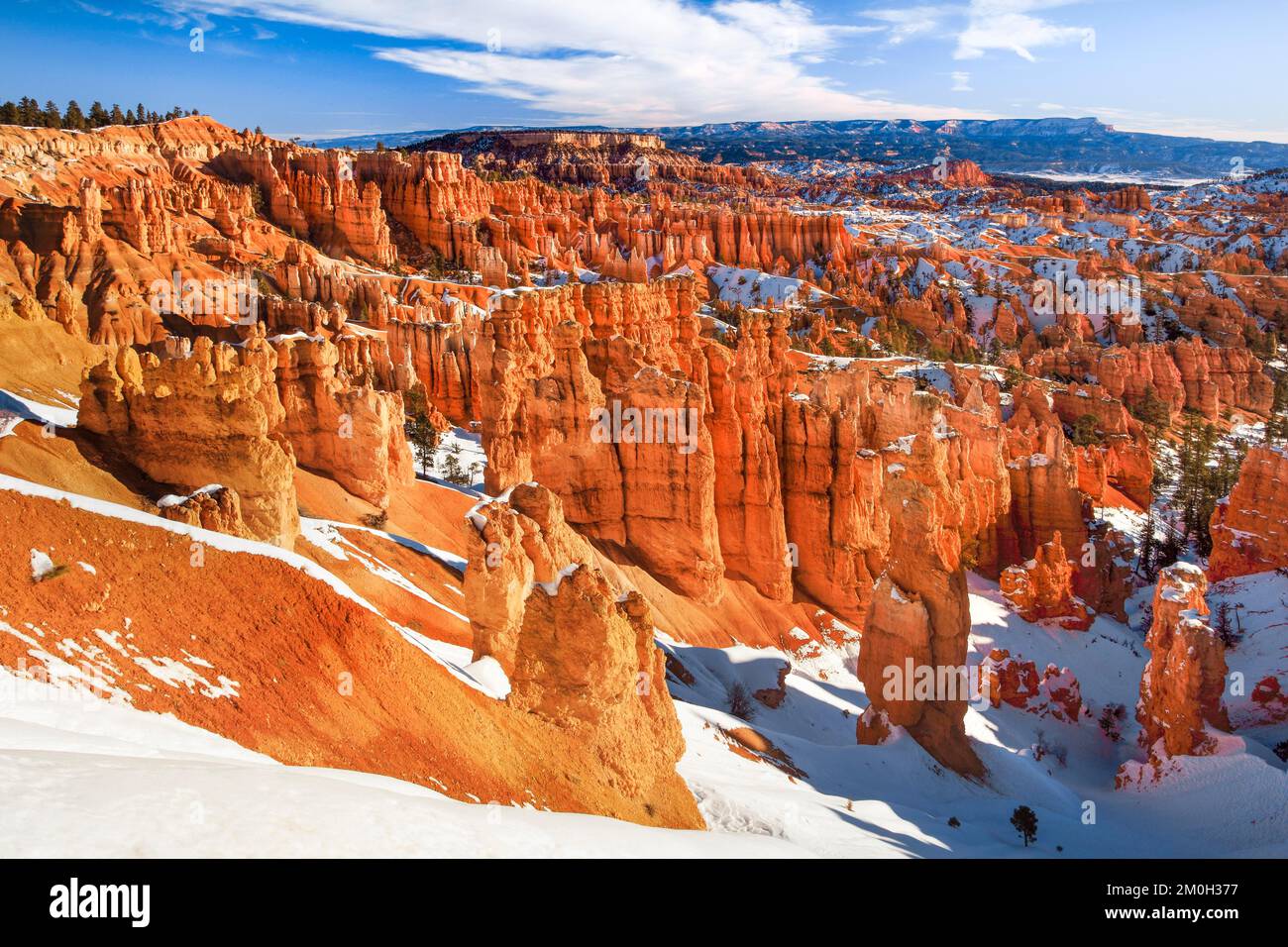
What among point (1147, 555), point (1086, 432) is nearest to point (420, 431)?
point (1147, 555)

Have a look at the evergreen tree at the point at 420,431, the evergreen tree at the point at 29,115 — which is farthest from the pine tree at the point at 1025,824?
the evergreen tree at the point at 29,115

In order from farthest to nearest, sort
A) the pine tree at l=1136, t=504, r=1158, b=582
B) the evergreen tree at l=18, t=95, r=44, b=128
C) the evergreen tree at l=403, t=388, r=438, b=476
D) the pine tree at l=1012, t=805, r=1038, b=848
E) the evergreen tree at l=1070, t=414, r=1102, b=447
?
the evergreen tree at l=18, t=95, r=44, b=128
the evergreen tree at l=1070, t=414, r=1102, b=447
the pine tree at l=1136, t=504, r=1158, b=582
the evergreen tree at l=403, t=388, r=438, b=476
the pine tree at l=1012, t=805, r=1038, b=848

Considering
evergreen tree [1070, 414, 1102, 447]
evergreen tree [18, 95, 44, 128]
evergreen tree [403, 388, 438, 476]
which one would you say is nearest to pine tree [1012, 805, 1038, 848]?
evergreen tree [403, 388, 438, 476]

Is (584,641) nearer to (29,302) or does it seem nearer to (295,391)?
(295,391)

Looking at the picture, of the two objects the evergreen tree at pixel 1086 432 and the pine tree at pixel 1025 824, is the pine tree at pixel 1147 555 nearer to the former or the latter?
the evergreen tree at pixel 1086 432

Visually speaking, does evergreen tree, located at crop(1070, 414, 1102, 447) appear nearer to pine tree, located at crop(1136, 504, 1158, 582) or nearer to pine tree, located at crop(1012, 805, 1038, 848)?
pine tree, located at crop(1136, 504, 1158, 582)

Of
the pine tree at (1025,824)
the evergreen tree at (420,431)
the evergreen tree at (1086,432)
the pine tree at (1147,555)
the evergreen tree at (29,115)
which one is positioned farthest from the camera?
the evergreen tree at (29,115)

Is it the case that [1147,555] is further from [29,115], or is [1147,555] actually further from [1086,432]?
[29,115]

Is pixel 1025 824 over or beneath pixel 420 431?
beneath

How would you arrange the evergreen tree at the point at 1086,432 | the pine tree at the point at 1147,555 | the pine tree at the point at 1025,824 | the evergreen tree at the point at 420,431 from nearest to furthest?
the pine tree at the point at 1025,824 → the evergreen tree at the point at 420,431 → the pine tree at the point at 1147,555 → the evergreen tree at the point at 1086,432

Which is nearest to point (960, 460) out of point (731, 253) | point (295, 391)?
point (295, 391)

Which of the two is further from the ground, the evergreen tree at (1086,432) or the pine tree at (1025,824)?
the evergreen tree at (1086,432)

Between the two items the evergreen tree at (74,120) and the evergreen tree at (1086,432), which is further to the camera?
the evergreen tree at (74,120)

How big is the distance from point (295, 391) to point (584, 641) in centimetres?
1608
